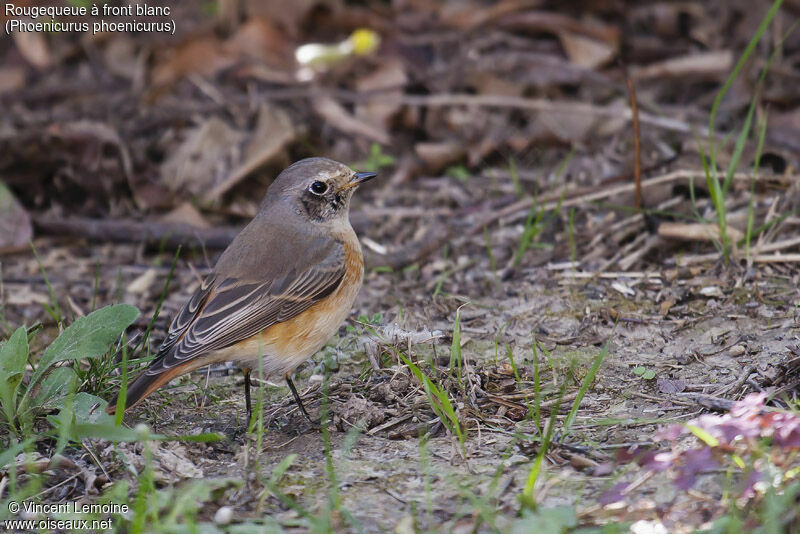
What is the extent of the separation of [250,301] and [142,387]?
845mm

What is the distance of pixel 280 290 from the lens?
200 inches

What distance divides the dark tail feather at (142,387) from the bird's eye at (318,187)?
1.50 m

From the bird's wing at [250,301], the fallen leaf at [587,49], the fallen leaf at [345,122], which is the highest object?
the fallen leaf at [587,49]

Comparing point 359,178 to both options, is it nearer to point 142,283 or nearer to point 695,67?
point 142,283

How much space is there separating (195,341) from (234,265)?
27.4 inches

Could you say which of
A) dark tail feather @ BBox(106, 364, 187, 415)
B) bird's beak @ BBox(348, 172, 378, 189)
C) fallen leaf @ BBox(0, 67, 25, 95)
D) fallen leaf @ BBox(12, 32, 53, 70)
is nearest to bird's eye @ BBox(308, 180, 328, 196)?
bird's beak @ BBox(348, 172, 378, 189)

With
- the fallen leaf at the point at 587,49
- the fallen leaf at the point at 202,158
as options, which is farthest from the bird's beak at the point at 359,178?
the fallen leaf at the point at 587,49

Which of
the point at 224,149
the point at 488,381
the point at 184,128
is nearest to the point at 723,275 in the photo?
the point at 488,381

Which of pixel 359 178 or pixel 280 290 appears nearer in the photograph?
pixel 280 290

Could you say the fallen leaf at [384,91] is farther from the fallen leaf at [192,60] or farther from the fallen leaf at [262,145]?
the fallen leaf at [192,60]

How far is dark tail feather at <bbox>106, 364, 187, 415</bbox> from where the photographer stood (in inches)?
169

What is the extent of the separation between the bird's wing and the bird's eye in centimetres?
35

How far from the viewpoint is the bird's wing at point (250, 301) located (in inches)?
185

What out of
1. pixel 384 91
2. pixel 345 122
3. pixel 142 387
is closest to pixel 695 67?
pixel 384 91
